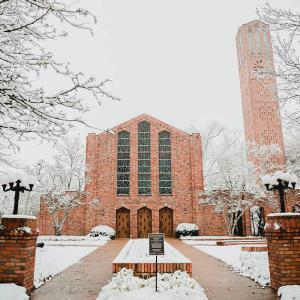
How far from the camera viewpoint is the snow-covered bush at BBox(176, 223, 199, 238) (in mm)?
24375

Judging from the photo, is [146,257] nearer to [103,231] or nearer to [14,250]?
[14,250]

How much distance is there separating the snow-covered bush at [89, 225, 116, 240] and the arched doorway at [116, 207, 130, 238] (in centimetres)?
135

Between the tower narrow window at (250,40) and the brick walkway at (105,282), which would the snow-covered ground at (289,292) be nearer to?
the brick walkway at (105,282)

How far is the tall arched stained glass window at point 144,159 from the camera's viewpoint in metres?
26.8

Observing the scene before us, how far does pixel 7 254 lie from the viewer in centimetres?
578

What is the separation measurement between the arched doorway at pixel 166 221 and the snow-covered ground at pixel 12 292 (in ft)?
68.4

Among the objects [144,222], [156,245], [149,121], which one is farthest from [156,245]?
[149,121]

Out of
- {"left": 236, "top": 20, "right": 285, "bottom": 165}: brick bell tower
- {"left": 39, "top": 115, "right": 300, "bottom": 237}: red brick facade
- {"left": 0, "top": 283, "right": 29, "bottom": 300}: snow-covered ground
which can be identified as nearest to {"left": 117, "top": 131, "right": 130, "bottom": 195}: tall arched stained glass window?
{"left": 39, "top": 115, "right": 300, "bottom": 237}: red brick facade

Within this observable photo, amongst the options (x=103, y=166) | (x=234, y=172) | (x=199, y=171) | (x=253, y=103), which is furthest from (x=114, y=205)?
(x=253, y=103)

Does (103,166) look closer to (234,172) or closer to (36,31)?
(234,172)

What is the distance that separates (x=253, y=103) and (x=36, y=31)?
4071cm

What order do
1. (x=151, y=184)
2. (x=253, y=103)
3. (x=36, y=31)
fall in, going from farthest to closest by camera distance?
(x=253, y=103)
(x=151, y=184)
(x=36, y=31)

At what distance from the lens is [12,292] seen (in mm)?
5434

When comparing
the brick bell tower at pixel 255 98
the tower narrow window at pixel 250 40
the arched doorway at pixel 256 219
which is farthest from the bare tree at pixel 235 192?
the tower narrow window at pixel 250 40
